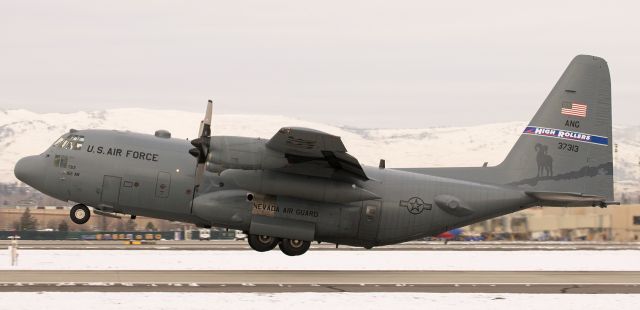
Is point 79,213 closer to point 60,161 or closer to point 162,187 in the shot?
point 60,161

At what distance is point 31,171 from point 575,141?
18.7 m

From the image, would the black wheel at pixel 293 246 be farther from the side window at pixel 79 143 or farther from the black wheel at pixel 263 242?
the side window at pixel 79 143

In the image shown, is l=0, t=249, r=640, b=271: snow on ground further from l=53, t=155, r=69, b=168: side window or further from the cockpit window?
the cockpit window

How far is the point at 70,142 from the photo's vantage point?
29.4 metres

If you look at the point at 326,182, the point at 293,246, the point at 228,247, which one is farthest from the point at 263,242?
the point at 228,247

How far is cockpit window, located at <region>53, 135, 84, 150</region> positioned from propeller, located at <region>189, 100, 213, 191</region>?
405 cm

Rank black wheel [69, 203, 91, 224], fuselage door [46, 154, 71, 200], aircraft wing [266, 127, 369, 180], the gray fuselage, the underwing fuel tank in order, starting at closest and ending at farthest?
1. aircraft wing [266, 127, 369, 180]
2. the underwing fuel tank
3. the gray fuselage
4. fuselage door [46, 154, 71, 200]
5. black wheel [69, 203, 91, 224]

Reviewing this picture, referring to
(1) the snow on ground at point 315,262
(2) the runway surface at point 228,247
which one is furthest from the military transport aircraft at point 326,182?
(2) the runway surface at point 228,247

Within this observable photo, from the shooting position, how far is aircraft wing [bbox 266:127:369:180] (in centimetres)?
2516
